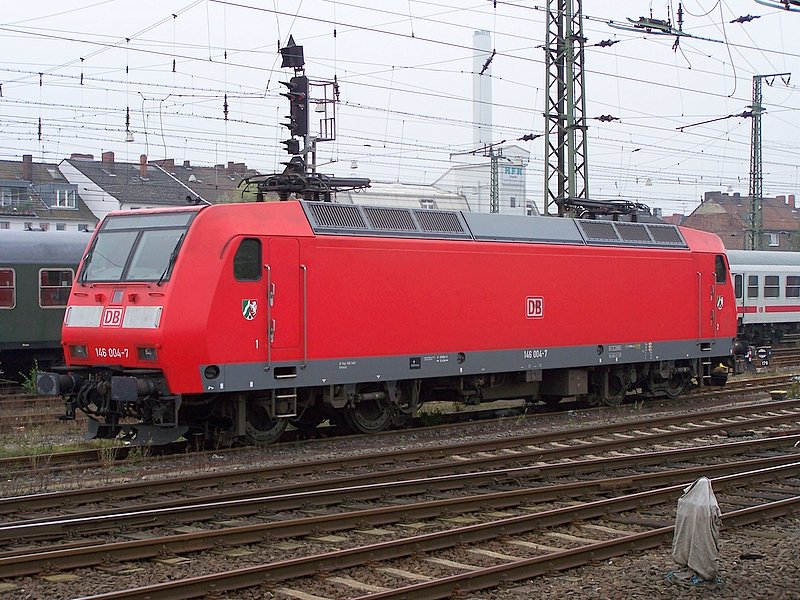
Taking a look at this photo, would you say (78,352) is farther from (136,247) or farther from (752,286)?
(752,286)

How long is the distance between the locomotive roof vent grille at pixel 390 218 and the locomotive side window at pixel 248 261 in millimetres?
2260

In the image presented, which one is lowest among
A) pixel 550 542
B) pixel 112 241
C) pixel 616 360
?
pixel 550 542

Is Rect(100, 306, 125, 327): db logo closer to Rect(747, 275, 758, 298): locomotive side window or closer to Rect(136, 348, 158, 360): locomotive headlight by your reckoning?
Rect(136, 348, 158, 360): locomotive headlight

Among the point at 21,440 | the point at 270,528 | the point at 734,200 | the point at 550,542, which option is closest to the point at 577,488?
the point at 550,542

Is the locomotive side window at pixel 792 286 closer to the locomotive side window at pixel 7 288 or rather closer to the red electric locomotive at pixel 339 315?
the red electric locomotive at pixel 339 315

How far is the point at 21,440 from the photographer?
15594 millimetres

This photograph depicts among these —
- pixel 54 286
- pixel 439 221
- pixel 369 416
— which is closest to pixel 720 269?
pixel 439 221

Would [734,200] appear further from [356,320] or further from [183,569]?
[183,569]

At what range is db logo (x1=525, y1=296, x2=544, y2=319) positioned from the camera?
690 inches

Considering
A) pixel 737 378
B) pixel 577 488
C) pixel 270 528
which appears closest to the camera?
pixel 270 528

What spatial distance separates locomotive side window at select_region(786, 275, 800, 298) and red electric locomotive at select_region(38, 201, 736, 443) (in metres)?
18.1

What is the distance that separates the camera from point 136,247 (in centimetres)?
1395

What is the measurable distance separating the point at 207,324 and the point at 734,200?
80434 millimetres

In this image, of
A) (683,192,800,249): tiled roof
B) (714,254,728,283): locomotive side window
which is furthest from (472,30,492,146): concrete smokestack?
(714,254,728,283): locomotive side window
